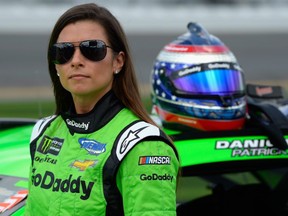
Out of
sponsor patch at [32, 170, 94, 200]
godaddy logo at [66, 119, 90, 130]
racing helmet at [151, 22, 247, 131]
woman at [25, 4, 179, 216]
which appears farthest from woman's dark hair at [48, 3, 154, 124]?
racing helmet at [151, 22, 247, 131]

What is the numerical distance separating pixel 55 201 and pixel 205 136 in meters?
1.08

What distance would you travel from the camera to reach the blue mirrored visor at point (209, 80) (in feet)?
11.0

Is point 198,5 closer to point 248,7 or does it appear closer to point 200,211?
point 248,7

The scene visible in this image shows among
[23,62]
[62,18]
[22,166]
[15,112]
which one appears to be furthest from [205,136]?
[23,62]

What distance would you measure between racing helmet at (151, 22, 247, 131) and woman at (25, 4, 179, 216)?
1193 mm

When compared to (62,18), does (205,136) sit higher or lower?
lower

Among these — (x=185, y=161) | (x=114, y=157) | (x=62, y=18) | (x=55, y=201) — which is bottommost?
(x=185, y=161)

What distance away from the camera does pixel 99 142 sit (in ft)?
6.68

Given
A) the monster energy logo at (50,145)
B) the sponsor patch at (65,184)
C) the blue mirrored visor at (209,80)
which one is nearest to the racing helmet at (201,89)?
the blue mirrored visor at (209,80)

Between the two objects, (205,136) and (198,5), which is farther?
(198,5)

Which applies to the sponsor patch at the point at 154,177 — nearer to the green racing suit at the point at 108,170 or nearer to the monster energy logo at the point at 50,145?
the green racing suit at the point at 108,170

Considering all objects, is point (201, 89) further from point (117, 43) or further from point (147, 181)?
point (147, 181)

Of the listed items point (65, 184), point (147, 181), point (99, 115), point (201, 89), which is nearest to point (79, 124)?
point (99, 115)

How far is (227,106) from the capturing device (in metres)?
3.35
